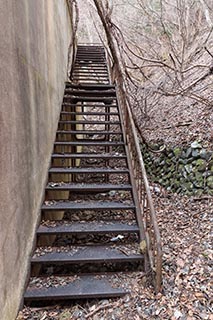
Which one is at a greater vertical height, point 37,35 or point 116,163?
point 37,35

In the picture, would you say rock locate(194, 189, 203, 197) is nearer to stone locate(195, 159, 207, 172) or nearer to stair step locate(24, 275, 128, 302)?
stone locate(195, 159, 207, 172)

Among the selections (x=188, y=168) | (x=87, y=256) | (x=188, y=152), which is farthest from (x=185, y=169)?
(x=87, y=256)

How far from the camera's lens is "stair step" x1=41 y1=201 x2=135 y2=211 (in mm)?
3476

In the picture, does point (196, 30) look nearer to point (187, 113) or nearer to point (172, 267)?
point (187, 113)

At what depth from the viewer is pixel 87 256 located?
2.97 meters

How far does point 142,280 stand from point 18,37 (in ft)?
8.84

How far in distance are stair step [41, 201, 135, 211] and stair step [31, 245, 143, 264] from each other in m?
0.57

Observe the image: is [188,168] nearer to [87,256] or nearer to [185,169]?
[185,169]

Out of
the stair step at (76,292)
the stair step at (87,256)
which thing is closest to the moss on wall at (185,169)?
the stair step at (87,256)

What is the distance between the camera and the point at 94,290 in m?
2.63

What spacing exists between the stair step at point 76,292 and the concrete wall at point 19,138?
192mm

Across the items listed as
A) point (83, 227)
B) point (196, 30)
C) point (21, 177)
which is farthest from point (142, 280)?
point (196, 30)

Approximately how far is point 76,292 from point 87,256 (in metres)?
0.44

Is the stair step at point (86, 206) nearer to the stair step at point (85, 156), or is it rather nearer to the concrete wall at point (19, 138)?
the concrete wall at point (19, 138)
